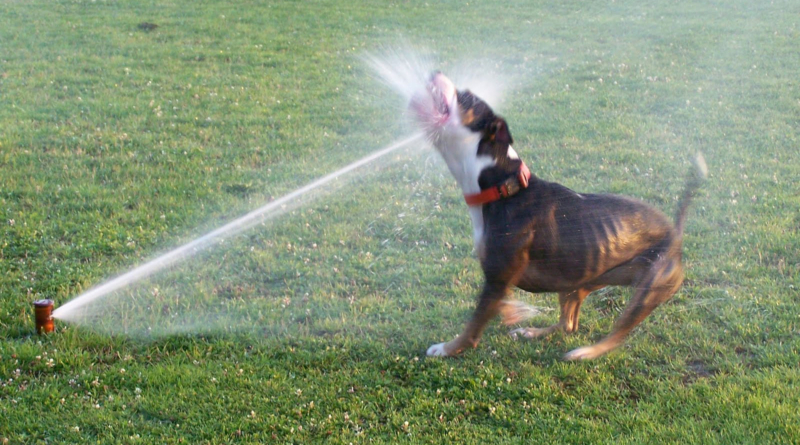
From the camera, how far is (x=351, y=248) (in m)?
6.30

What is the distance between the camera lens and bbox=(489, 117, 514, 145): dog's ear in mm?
4113

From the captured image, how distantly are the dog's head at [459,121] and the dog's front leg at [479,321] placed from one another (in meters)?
0.72

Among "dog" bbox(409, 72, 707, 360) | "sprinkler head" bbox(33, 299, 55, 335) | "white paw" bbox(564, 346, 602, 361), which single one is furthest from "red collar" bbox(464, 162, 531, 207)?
"sprinkler head" bbox(33, 299, 55, 335)

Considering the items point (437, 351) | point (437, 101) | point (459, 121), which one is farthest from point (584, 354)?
point (437, 101)

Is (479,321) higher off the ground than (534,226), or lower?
lower

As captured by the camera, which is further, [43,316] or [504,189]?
[43,316]

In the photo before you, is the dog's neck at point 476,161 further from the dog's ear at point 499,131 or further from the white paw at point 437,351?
the white paw at point 437,351

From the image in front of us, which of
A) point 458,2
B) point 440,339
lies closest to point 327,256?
point 440,339

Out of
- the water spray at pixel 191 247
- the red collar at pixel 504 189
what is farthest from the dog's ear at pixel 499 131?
the water spray at pixel 191 247

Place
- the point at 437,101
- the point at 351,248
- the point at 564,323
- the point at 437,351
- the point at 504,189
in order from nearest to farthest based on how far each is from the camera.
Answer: the point at 437,101, the point at 504,189, the point at 437,351, the point at 564,323, the point at 351,248

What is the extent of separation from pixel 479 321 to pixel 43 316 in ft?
8.63

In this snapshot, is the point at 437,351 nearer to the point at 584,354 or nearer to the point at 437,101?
the point at 584,354

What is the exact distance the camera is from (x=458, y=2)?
18.4m

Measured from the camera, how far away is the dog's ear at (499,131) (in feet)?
13.5
